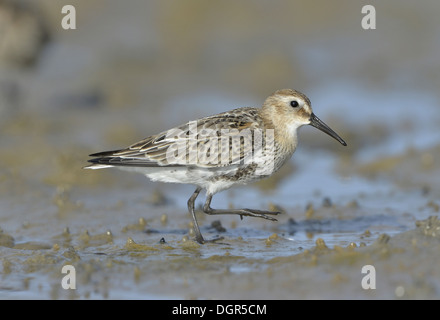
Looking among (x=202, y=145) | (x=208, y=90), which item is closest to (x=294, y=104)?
(x=202, y=145)

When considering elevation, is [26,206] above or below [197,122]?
below

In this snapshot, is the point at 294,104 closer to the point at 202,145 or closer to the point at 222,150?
the point at 222,150

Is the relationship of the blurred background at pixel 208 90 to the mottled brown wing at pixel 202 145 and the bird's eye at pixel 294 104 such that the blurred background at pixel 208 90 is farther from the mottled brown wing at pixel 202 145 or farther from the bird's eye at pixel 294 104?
the bird's eye at pixel 294 104

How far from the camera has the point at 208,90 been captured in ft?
55.8

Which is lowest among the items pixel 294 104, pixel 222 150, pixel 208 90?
pixel 222 150

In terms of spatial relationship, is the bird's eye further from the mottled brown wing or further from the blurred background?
the blurred background

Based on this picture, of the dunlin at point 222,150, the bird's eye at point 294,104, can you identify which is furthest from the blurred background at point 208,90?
the bird's eye at point 294,104

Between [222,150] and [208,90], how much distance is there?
28.0ft

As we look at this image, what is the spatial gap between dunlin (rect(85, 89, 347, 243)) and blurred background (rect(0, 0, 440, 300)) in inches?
58.4

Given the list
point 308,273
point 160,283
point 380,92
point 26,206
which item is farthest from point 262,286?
point 380,92

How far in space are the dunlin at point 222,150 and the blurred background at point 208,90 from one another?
148 cm

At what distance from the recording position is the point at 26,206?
10.5m
